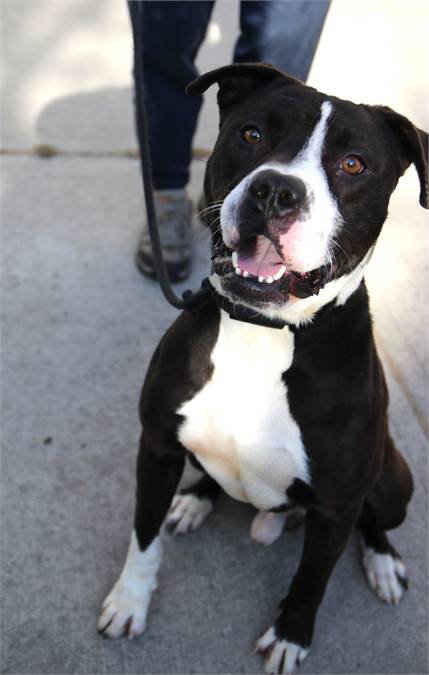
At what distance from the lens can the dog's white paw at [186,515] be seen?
2.60 m

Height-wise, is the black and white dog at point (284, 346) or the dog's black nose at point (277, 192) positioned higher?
the dog's black nose at point (277, 192)

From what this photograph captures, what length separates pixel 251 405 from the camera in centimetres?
201

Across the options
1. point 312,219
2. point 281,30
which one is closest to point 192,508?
point 312,219

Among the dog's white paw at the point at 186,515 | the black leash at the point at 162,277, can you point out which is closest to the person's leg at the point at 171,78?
the black leash at the point at 162,277

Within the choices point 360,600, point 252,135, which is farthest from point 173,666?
point 252,135

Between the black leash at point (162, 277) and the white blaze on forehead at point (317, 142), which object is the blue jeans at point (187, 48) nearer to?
the black leash at point (162, 277)

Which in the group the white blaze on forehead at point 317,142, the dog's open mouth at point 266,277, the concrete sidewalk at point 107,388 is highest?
the white blaze on forehead at point 317,142

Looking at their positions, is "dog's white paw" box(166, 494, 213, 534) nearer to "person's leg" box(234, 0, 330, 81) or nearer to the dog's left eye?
the dog's left eye

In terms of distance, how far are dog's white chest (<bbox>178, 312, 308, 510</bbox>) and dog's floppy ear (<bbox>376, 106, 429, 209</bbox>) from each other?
1.57 feet

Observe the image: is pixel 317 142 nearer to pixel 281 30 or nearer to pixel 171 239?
pixel 281 30

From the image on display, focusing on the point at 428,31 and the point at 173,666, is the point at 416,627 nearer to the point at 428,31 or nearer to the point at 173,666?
the point at 173,666

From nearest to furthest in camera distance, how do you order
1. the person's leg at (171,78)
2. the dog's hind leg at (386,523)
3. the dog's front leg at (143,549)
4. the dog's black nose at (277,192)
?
the dog's black nose at (277,192) < the dog's front leg at (143,549) < the dog's hind leg at (386,523) < the person's leg at (171,78)

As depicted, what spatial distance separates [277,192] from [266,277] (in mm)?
221

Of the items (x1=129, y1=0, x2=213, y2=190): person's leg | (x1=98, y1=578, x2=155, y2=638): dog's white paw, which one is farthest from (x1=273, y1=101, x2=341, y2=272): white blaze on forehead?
(x1=129, y1=0, x2=213, y2=190): person's leg
